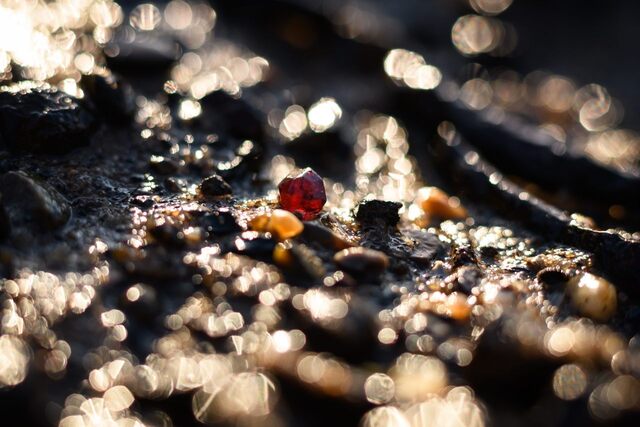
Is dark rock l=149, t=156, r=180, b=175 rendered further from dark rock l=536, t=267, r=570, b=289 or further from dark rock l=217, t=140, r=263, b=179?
dark rock l=536, t=267, r=570, b=289

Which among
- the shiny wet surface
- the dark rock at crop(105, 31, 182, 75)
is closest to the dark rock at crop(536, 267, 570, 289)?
the shiny wet surface

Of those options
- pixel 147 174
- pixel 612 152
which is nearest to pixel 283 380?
pixel 147 174

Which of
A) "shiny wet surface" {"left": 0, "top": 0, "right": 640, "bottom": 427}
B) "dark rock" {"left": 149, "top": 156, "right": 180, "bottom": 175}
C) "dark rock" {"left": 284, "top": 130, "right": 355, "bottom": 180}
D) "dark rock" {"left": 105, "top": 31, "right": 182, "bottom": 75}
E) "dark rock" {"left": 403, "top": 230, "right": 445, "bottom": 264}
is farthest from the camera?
"dark rock" {"left": 105, "top": 31, "right": 182, "bottom": 75}

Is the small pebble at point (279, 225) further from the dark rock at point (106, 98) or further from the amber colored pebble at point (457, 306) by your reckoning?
the dark rock at point (106, 98)

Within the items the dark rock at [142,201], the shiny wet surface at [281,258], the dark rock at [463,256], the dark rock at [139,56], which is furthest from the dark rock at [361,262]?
the dark rock at [139,56]

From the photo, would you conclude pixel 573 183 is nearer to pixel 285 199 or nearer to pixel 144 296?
pixel 285 199
